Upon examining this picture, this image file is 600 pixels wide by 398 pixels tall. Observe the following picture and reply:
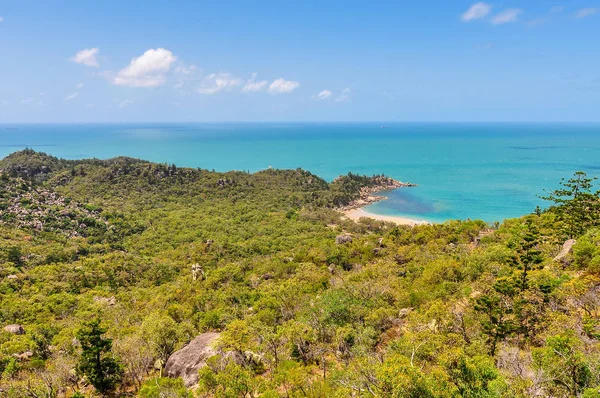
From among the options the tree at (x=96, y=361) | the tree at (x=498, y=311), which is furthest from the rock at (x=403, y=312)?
the tree at (x=96, y=361)

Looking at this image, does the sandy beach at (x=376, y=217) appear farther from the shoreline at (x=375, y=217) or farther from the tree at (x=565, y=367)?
the tree at (x=565, y=367)

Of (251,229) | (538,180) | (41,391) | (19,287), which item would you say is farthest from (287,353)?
(538,180)

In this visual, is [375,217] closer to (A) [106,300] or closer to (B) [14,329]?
(A) [106,300]

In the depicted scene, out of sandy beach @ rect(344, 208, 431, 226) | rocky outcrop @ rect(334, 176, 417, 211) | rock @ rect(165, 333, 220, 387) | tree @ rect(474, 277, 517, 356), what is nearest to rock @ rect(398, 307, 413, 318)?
tree @ rect(474, 277, 517, 356)

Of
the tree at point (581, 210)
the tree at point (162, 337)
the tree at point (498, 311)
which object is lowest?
the tree at point (162, 337)

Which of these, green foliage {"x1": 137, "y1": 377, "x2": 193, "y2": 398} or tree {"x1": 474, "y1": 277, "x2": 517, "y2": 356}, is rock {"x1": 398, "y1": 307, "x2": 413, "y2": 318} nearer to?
tree {"x1": 474, "y1": 277, "x2": 517, "y2": 356}

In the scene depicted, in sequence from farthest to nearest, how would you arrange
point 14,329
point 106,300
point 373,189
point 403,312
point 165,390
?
point 373,189 → point 106,300 → point 14,329 → point 403,312 → point 165,390

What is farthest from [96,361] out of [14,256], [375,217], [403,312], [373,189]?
[373,189]
